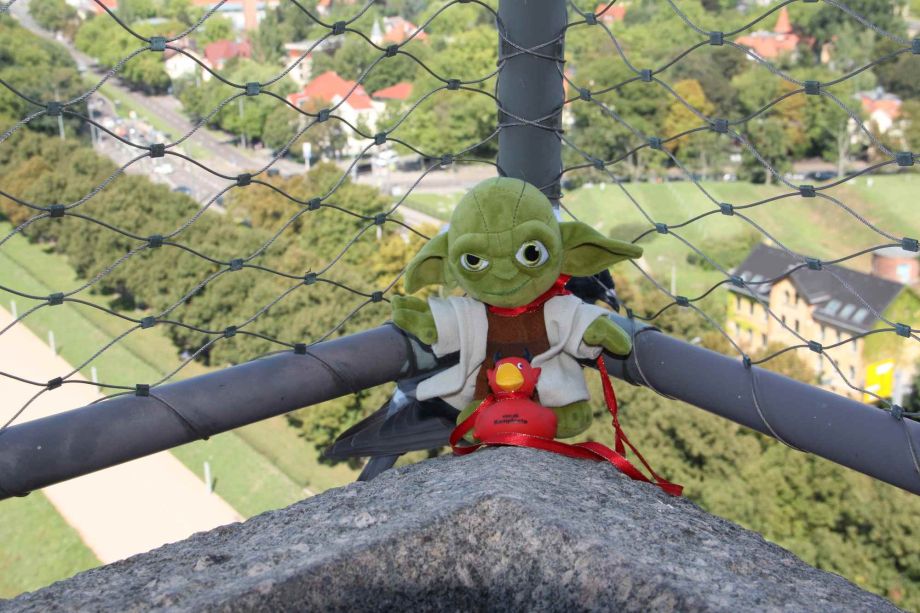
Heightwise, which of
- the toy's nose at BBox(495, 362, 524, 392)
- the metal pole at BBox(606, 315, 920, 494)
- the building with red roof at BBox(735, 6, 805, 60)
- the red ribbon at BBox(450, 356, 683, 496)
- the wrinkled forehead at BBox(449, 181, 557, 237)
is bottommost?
the red ribbon at BBox(450, 356, 683, 496)

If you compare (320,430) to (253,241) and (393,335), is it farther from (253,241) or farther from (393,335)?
(393,335)

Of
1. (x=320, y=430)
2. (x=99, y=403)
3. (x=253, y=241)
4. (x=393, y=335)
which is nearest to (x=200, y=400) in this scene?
(x=99, y=403)

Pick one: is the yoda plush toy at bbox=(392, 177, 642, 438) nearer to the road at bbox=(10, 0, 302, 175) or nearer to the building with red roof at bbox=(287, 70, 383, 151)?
the building with red roof at bbox=(287, 70, 383, 151)

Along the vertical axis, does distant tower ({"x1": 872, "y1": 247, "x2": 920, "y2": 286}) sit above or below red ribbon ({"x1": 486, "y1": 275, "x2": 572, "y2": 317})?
above

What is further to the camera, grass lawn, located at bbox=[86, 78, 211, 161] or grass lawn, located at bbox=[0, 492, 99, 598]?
grass lawn, located at bbox=[86, 78, 211, 161]

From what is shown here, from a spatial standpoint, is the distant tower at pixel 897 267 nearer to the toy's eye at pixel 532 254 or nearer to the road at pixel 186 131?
the road at pixel 186 131

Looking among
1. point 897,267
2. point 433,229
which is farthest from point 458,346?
point 897,267

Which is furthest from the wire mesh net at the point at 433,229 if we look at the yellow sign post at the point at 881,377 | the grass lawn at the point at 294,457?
Result: the grass lawn at the point at 294,457

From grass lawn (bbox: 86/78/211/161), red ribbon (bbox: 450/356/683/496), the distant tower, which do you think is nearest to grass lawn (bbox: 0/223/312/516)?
grass lawn (bbox: 86/78/211/161)

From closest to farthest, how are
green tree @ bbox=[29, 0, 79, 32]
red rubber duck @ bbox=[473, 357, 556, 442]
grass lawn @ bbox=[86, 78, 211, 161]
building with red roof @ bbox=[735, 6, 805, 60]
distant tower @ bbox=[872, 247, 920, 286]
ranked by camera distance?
red rubber duck @ bbox=[473, 357, 556, 442] < distant tower @ bbox=[872, 247, 920, 286] < grass lawn @ bbox=[86, 78, 211, 161] < building with red roof @ bbox=[735, 6, 805, 60] < green tree @ bbox=[29, 0, 79, 32]
